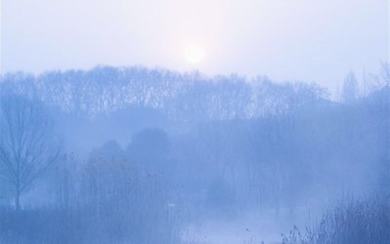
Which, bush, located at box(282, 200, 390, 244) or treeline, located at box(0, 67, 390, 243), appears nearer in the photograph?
bush, located at box(282, 200, 390, 244)

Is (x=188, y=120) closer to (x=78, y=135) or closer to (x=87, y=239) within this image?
(x=78, y=135)

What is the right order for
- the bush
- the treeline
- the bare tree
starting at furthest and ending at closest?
the bare tree < the treeline < the bush

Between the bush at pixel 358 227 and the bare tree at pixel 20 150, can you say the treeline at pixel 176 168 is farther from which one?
the bush at pixel 358 227

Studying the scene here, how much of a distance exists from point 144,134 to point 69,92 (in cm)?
2378

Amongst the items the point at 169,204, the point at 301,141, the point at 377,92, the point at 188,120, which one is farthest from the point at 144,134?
the point at 188,120

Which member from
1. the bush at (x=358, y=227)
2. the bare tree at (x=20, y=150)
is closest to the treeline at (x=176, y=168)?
the bare tree at (x=20, y=150)

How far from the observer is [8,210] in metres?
13.8

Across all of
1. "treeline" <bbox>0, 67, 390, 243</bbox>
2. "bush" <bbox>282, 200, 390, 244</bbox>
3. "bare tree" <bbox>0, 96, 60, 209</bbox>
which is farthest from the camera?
"bare tree" <bbox>0, 96, 60, 209</bbox>

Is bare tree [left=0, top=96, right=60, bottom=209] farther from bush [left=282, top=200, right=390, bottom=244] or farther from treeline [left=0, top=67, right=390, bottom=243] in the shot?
bush [left=282, top=200, right=390, bottom=244]

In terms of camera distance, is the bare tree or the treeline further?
the bare tree

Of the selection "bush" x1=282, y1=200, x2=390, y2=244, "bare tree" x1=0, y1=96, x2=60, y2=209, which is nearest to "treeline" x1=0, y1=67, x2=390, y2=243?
"bare tree" x1=0, y1=96, x2=60, y2=209

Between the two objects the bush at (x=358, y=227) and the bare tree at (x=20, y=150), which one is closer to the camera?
the bush at (x=358, y=227)

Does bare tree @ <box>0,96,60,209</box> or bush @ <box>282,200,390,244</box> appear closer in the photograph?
bush @ <box>282,200,390,244</box>

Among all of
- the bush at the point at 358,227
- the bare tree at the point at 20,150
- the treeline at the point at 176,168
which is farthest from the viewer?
the bare tree at the point at 20,150
